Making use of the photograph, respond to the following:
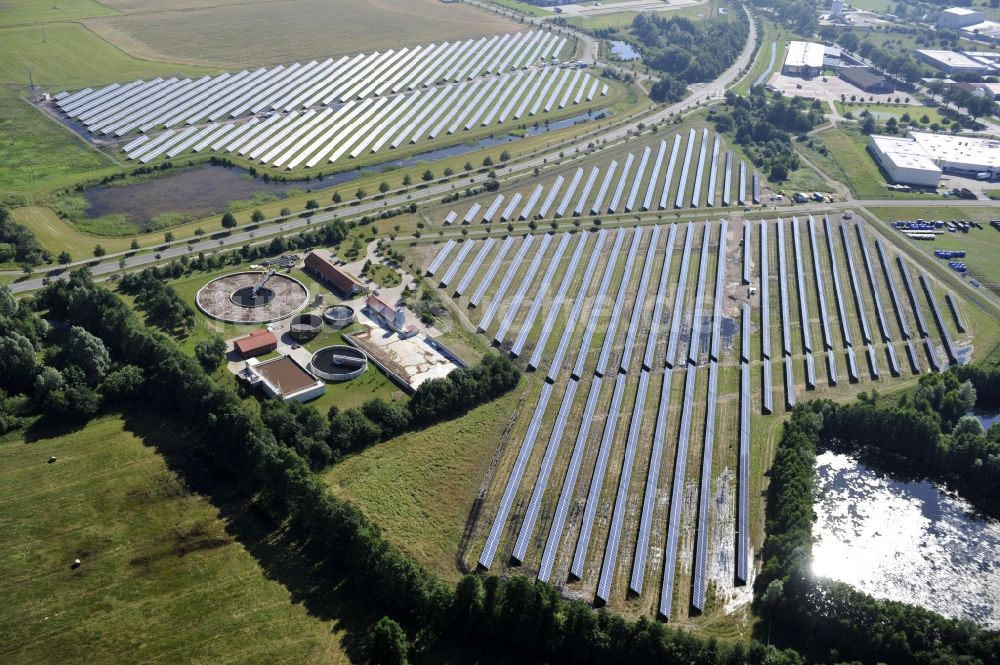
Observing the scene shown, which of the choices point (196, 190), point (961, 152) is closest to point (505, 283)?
point (196, 190)

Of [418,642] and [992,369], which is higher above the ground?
[992,369]

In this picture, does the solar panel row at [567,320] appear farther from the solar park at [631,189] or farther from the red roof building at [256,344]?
the red roof building at [256,344]

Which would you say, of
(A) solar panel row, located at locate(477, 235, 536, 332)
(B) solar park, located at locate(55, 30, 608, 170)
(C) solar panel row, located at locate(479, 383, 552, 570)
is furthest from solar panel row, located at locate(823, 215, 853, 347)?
(B) solar park, located at locate(55, 30, 608, 170)

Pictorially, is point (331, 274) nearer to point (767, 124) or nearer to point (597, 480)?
point (597, 480)

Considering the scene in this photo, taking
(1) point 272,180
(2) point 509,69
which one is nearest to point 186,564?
(1) point 272,180

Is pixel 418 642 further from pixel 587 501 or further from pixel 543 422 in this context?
pixel 543 422
